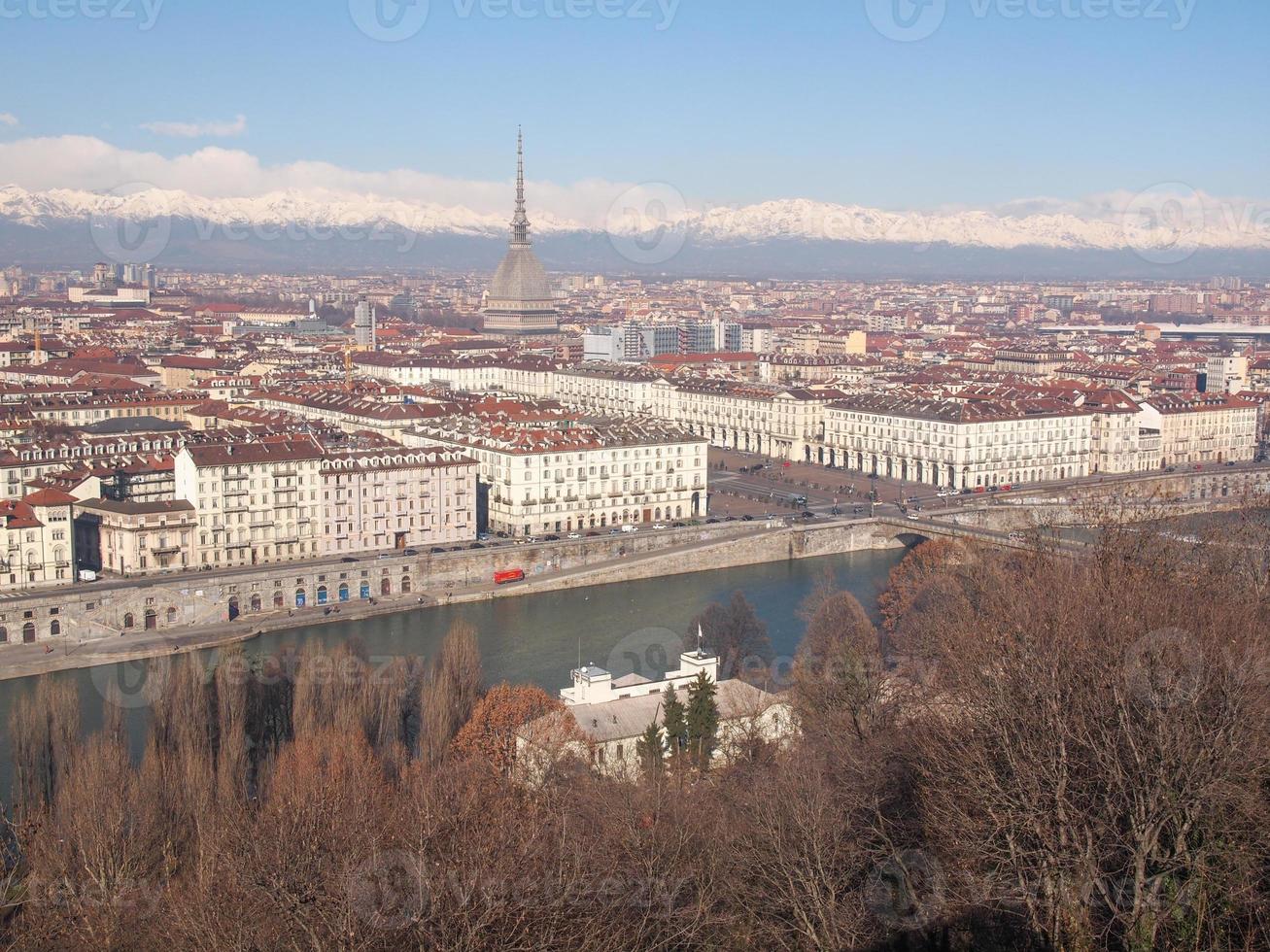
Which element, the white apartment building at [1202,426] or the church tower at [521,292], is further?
the church tower at [521,292]

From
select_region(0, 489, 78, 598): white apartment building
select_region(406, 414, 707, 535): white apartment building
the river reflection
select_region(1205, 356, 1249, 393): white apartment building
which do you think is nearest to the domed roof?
select_region(1205, 356, 1249, 393): white apartment building

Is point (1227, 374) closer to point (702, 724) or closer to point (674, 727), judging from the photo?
point (702, 724)

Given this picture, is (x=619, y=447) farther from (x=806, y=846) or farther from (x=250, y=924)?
(x=250, y=924)

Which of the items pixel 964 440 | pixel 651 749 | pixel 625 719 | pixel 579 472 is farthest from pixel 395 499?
pixel 964 440

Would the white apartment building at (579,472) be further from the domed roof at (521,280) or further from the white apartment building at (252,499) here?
the domed roof at (521,280)

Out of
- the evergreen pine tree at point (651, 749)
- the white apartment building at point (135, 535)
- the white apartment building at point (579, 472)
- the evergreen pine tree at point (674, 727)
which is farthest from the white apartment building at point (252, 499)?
the evergreen pine tree at point (651, 749)

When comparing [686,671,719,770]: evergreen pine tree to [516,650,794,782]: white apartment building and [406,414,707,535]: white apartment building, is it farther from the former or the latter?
[406,414,707,535]: white apartment building
